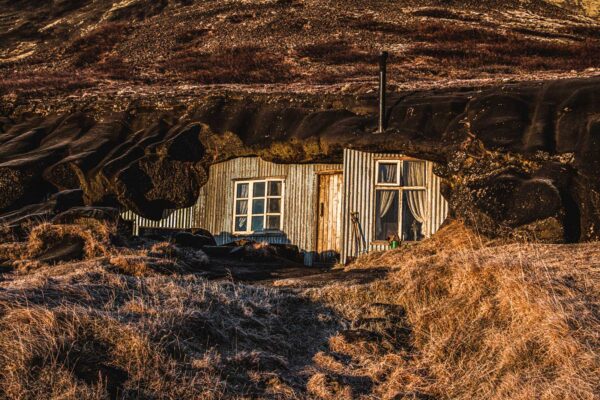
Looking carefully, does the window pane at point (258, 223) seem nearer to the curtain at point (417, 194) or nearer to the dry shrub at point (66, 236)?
the curtain at point (417, 194)

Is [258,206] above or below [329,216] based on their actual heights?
above

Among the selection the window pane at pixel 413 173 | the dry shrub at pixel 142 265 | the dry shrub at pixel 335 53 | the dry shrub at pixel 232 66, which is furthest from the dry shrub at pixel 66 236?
the dry shrub at pixel 335 53

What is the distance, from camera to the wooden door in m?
19.0

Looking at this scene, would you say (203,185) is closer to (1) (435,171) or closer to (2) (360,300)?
(1) (435,171)

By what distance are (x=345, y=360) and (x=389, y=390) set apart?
3.40 feet

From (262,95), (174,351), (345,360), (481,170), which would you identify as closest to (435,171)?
(481,170)

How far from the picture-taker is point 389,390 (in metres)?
8.49

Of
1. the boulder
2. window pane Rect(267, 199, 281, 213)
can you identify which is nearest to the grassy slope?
the boulder

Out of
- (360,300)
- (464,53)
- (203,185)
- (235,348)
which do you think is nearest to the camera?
(235,348)

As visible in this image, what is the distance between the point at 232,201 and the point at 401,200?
15.3ft

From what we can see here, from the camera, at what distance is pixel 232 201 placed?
20.5 meters

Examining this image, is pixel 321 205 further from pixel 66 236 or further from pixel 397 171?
pixel 66 236

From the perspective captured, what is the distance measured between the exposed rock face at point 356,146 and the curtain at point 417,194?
15.9 inches

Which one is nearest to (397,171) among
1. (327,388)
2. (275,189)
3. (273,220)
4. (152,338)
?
(275,189)
